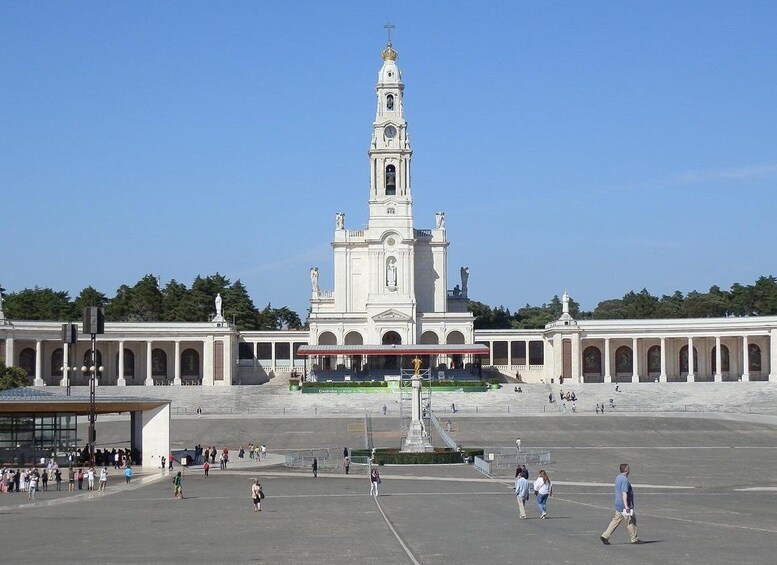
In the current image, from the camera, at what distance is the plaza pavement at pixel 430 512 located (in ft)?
85.0

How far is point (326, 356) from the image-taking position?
11069 cm

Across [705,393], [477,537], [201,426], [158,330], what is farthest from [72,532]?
[158,330]

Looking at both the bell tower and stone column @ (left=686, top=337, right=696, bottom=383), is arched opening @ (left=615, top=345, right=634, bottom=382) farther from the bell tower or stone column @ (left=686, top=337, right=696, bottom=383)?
the bell tower

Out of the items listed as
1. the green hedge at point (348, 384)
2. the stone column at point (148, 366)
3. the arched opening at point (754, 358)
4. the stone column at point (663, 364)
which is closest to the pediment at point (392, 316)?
the green hedge at point (348, 384)

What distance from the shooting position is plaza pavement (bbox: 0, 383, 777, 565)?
85.0 feet

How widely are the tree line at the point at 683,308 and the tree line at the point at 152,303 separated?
1080 inches

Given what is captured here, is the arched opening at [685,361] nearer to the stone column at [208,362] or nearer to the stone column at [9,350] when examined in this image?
the stone column at [208,362]

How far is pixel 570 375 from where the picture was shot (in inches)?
4230

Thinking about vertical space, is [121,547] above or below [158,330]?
below

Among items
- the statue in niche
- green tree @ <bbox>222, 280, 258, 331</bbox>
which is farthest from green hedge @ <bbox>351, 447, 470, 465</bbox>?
green tree @ <bbox>222, 280, 258, 331</bbox>

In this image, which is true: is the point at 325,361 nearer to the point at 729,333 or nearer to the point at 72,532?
the point at 729,333

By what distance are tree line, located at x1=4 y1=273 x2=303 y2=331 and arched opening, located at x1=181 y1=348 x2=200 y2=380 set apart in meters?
8.77

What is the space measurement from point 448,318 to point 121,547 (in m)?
85.9

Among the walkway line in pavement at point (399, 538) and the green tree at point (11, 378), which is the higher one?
the green tree at point (11, 378)
